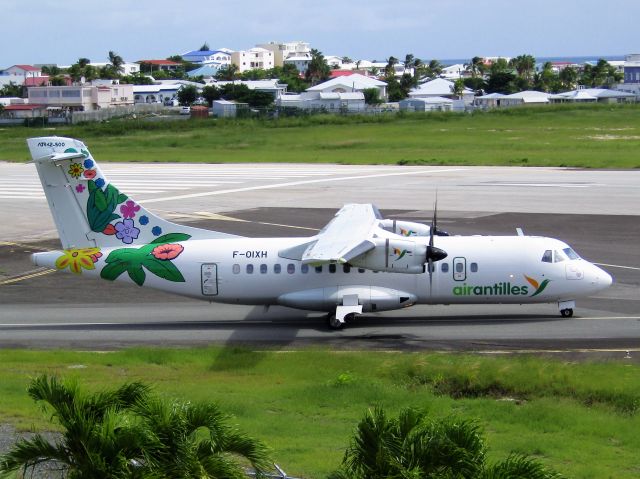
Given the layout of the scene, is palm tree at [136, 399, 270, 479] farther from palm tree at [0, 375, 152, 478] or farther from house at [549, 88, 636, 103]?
house at [549, 88, 636, 103]

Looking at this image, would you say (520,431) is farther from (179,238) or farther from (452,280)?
(179,238)

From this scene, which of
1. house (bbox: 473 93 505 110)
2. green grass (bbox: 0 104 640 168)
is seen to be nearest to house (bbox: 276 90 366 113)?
house (bbox: 473 93 505 110)

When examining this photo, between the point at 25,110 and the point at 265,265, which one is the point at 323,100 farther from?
the point at 265,265

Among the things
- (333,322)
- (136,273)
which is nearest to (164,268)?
(136,273)

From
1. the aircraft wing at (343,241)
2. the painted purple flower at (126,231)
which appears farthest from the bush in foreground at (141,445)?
the painted purple flower at (126,231)

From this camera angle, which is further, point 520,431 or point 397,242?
point 397,242

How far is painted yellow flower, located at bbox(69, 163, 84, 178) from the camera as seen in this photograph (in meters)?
29.2

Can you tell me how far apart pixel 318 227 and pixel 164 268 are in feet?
65.3

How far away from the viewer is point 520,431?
17.7 m

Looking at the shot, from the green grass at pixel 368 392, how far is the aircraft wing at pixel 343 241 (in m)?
2.76

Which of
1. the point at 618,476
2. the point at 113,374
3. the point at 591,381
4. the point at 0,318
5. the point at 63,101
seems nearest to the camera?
the point at 618,476

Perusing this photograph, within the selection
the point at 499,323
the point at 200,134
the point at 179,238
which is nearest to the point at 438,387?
the point at 499,323

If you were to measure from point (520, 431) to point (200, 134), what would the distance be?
318 feet

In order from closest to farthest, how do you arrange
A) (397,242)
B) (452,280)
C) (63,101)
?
(397,242)
(452,280)
(63,101)
